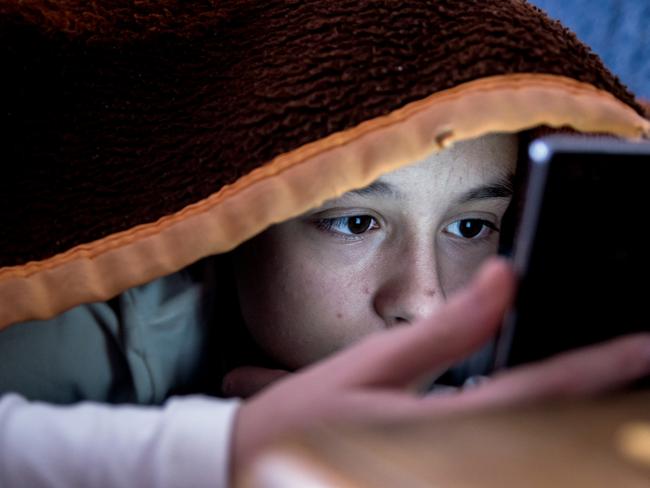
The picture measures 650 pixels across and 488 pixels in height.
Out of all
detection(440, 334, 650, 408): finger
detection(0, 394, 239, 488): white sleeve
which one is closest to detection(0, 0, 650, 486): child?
detection(0, 394, 239, 488): white sleeve

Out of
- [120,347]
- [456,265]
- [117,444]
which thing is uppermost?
[456,265]

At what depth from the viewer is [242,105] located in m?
0.49

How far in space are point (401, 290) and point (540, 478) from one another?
343mm

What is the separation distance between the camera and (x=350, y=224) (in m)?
0.58

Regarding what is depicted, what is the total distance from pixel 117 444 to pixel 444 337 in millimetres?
187

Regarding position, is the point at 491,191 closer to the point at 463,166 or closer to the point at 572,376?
the point at 463,166

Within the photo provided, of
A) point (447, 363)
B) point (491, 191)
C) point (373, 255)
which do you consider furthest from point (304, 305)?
point (447, 363)

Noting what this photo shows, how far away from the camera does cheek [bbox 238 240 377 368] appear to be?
1.84ft

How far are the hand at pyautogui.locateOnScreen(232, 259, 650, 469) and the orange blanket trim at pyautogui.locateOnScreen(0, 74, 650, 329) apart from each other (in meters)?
0.17

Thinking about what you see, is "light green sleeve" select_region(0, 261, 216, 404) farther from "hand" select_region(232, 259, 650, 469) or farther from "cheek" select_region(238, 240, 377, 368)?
"hand" select_region(232, 259, 650, 469)

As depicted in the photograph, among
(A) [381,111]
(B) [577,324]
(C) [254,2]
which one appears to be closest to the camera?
(B) [577,324]

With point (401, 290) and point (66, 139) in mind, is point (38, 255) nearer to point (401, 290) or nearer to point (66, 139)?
point (66, 139)

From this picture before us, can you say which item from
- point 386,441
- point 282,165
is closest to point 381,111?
point 282,165

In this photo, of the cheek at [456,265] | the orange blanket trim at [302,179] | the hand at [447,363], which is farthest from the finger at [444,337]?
the cheek at [456,265]
